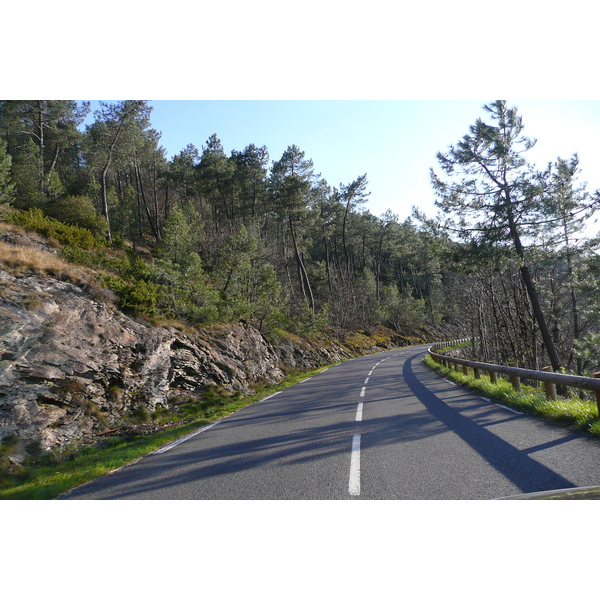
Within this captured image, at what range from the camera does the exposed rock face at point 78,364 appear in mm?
7863

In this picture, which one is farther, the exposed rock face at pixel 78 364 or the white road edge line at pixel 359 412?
the white road edge line at pixel 359 412

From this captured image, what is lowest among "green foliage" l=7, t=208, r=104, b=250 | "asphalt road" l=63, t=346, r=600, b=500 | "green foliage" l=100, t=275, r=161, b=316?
"asphalt road" l=63, t=346, r=600, b=500

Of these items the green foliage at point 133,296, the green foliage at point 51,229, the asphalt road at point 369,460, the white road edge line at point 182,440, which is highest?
the green foliage at point 51,229

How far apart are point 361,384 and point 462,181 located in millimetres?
10756

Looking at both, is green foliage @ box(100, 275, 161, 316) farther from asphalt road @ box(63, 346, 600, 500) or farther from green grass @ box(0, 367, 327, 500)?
asphalt road @ box(63, 346, 600, 500)

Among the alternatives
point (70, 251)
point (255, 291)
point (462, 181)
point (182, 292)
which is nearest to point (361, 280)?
point (255, 291)

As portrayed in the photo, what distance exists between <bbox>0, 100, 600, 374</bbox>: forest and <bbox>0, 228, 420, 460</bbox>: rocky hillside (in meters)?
1.74

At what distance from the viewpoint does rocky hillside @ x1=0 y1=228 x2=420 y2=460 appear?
791 centimetres

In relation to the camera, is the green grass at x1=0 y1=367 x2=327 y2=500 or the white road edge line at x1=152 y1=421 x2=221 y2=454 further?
the white road edge line at x1=152 y1=421 x2=221 y2=454

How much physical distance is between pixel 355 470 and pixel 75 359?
27.1 ft

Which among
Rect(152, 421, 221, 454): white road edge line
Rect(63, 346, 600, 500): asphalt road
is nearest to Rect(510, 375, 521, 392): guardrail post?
Rect(63, 346, 600, 500): asphalt road

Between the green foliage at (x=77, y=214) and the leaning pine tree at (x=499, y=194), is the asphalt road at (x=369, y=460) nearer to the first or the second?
the leaning pine tree at (x=499, y=194)

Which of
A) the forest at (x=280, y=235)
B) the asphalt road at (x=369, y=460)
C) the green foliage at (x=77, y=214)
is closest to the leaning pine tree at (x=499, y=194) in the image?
the forest at (x=280, y=235)

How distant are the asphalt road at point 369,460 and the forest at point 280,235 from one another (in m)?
7.81
